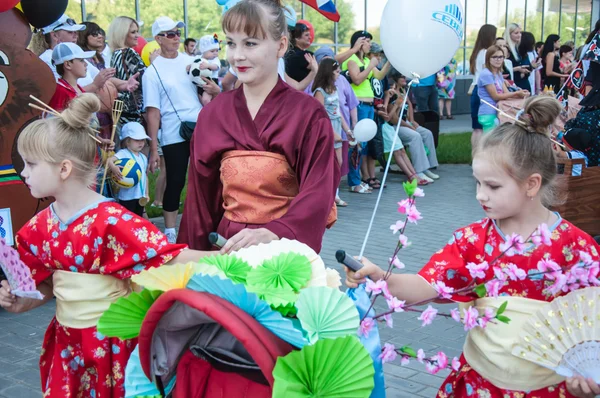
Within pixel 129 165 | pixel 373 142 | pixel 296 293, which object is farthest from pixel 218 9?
pixel 296 293

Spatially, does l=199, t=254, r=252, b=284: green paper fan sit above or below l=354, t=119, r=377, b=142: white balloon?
above

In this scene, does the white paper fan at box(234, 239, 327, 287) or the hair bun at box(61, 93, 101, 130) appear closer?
the white paper fan at box(234, 239, 327, 287)

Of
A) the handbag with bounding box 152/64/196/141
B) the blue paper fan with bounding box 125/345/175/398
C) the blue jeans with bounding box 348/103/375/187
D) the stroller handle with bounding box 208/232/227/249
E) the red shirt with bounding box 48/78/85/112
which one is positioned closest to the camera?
the blue paper fan with bounding box 125/345/175/398

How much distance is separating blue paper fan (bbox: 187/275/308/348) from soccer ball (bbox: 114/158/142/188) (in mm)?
4338

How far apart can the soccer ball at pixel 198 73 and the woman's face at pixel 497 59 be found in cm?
429

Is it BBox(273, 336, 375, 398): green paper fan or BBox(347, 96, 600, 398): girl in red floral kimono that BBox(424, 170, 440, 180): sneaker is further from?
BBox(273, 336, 375, 398): green paper fan

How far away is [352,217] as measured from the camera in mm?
7934

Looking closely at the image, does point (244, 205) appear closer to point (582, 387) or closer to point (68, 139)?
point (68, 139)

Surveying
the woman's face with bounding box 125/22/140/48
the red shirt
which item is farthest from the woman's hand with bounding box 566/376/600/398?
the woman's face with bounding box 125/22/140/48

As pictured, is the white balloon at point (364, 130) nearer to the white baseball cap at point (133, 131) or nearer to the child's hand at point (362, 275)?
the white baseball cap at point (133, 131)

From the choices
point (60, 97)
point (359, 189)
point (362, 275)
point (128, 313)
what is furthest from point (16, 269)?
point (359, 189)

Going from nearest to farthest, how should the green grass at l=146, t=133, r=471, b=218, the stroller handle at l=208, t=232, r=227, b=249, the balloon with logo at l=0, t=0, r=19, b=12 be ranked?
1. the stroller handle at l=208, t=232, r=227, b=249
2. the balloon with logo at l=0, t=0, r=19, b=12
3. the green grass at l=146, t=133, r=471, b=218

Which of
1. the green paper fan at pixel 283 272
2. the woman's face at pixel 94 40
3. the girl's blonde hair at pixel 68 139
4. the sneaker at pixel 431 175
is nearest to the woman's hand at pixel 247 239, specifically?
the green paper fan at pixel 283 272

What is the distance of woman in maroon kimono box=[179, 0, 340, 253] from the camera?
8.65 feet
